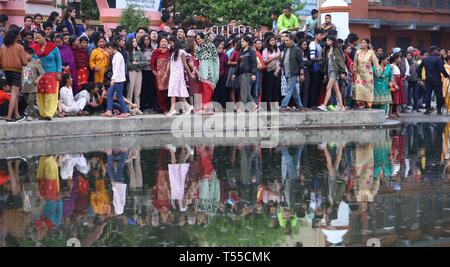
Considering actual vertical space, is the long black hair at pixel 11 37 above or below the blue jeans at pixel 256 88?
above

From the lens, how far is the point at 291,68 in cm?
1912

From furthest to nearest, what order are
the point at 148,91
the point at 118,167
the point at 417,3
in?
the point at 417,3 < the point at 148,91 < the point at 118,167

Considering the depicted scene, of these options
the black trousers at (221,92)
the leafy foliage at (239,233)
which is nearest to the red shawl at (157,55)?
the black trousers at (221,92)

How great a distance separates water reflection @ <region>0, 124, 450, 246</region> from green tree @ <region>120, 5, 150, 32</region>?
29.4 feet

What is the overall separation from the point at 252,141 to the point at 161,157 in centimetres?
284

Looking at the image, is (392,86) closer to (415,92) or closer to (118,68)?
(415,92)

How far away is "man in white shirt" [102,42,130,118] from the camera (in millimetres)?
17406

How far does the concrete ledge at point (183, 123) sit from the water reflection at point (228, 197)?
203 centimetres

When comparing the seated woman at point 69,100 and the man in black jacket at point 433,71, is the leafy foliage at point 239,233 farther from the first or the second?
the man in black jacket at point 433,71

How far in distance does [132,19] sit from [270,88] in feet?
17.2

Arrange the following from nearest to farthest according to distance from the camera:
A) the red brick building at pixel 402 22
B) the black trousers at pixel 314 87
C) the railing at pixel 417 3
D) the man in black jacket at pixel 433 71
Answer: the black trousers at pixel 314 87
the man in black jacket at pixel 433 71
the red brick building at pixel 402 22
the railing at pixel 417 3

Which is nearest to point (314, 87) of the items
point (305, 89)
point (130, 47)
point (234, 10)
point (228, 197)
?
point (305, 89)

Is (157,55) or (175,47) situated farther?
(157,55)

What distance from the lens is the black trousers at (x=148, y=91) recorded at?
18.9 metres
